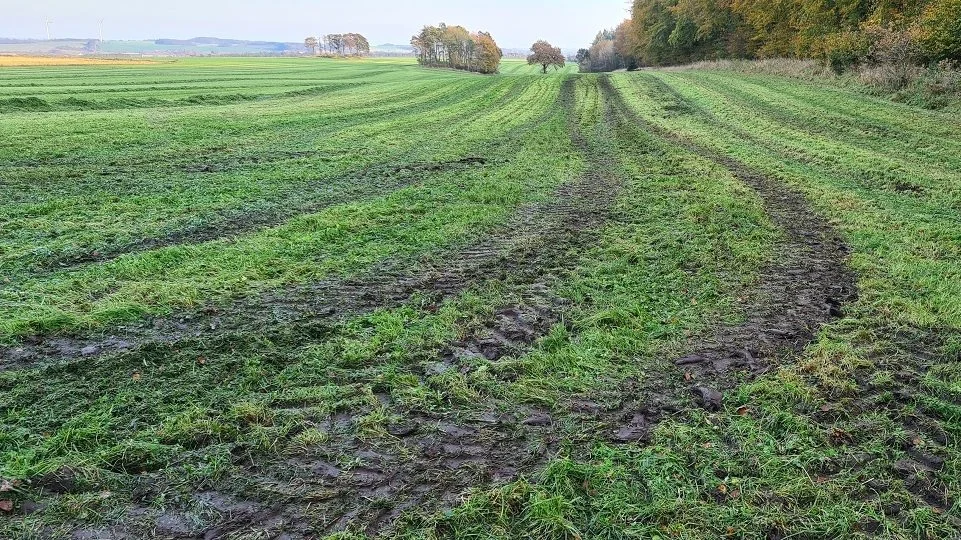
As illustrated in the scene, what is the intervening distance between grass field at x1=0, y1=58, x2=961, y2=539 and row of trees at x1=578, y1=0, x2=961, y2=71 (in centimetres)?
1280

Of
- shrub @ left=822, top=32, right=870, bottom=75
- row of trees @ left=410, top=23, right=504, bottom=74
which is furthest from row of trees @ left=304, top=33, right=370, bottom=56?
shrub @ left=822, top=32, right=870, bottom=75

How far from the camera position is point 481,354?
13.6 feet

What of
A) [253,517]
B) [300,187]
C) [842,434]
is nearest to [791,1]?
[300,187]

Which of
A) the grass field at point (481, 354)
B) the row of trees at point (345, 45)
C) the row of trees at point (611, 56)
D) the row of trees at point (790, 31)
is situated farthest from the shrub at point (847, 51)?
the row of trees at point (345, 45)

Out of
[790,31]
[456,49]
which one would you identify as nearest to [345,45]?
[456,49]

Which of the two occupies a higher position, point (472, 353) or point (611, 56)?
point (611, 56)

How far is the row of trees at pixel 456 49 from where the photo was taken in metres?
71.0

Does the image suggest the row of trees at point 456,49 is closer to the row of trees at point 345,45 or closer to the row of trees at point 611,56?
the row of trees at point 611,56

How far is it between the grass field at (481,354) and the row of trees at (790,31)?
42.0ft

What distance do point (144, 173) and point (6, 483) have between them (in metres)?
7.75

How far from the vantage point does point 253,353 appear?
412 centimetres

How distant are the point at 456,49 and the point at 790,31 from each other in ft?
152

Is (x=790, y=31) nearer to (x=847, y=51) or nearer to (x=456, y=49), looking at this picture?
(x=847, y=51)

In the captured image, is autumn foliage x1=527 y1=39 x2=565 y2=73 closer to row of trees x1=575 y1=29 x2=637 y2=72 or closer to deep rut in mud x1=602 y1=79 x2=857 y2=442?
row of trees x1=575 y1=29 x2=637 y2=72
